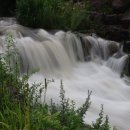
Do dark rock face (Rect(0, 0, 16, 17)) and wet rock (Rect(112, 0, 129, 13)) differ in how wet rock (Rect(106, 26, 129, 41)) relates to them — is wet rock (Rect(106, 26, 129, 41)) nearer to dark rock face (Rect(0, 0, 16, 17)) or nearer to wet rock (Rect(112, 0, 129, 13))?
wet rock (Rect(112, 0, 129, 13))

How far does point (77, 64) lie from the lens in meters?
9.59

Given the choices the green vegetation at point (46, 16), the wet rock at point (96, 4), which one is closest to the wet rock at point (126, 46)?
the green vegetation at point (46, 16)

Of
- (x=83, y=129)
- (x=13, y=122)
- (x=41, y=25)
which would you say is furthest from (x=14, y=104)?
(x=41, y=25)

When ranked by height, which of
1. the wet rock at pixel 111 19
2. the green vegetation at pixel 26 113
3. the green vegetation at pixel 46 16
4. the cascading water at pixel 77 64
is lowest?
the cascading water at pixel 77 64

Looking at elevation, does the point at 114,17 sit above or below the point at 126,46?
above

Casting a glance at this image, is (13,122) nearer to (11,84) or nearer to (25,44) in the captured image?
(11,84)

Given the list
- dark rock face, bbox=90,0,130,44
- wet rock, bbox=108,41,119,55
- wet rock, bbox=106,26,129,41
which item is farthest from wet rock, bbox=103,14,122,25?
wet rock, bbox=108,41,119,55

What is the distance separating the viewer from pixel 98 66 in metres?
9.66

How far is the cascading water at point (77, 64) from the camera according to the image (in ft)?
24.2

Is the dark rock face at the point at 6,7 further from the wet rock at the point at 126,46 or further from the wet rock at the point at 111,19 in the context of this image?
the wet rock at the point at 126,46

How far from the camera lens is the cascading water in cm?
739

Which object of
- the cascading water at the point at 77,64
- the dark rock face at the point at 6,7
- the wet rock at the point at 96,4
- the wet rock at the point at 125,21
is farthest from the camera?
the dark rock face at the point at 6,7

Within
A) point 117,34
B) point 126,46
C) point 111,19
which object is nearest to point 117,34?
point 117,34

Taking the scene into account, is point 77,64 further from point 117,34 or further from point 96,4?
point 96,4
